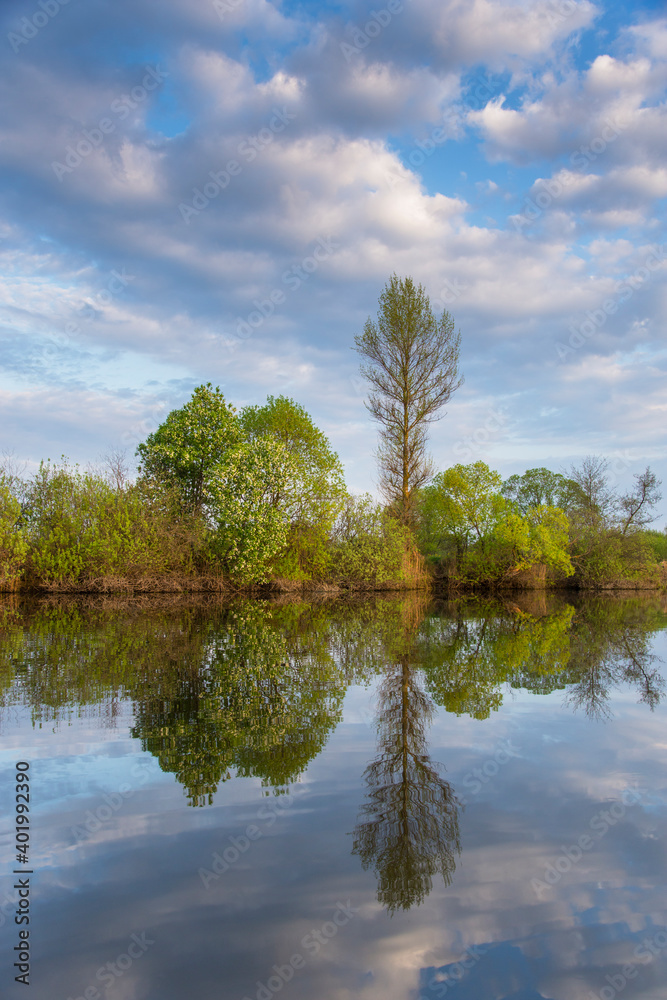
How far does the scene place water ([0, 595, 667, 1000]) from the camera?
8.32 ft

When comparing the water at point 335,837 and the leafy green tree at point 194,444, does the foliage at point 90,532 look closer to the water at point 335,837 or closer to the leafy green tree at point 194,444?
the leafy green tree at point 194,444

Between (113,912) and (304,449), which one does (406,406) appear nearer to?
(304,449)

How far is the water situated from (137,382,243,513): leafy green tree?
22.8 meters

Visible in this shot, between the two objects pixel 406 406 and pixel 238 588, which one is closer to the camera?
pixel 238 588

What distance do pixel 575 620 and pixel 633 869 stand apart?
16357 mm

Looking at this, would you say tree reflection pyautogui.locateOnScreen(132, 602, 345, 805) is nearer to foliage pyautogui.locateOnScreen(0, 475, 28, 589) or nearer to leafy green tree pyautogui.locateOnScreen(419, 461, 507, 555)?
foliage pyautogui.locateOnScreen(0, 475, 28, 589)

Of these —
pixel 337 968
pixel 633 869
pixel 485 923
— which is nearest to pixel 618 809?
pixel 633 869

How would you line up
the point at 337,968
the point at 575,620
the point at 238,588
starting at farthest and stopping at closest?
1. the point at 238,588
2. the point at 575,620
3. the point at 337,968

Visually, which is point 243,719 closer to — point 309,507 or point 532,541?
point 309,507

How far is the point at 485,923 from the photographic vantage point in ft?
9.21

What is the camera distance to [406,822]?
3.80m

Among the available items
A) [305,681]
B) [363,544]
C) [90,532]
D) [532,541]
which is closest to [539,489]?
[532,541]

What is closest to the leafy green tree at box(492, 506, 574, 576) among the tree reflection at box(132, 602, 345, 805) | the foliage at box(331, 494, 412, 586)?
the foliage at box(331, 494, 412, 586)

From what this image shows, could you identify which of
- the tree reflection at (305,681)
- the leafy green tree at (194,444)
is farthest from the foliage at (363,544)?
the tree reflection at (305,681)
